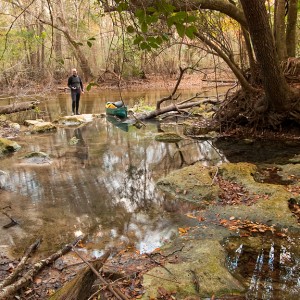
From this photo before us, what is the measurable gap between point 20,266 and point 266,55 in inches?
250

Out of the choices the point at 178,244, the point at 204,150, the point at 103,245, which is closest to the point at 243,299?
the point at 178,244

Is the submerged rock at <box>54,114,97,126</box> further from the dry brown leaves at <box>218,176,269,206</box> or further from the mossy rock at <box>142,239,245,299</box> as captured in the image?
the mossy rock at <box>142,239,245,299</box>

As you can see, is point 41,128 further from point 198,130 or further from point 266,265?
point 266,265

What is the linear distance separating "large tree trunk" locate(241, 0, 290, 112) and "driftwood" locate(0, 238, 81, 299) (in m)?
4.31

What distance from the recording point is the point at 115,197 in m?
6.45

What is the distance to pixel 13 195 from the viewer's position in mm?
6512

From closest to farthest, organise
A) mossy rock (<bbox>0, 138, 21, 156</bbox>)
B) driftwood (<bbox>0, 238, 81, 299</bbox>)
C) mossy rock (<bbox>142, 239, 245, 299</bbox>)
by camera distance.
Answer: driftwood (<bbox>0, 238, 81, 299</bbox>), mossy rock (<bbox>142, 239, 245, 299</bbox>), mossy rock (<bbox>0, 138, 21, 156</bbox>)

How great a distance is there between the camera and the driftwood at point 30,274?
321cm

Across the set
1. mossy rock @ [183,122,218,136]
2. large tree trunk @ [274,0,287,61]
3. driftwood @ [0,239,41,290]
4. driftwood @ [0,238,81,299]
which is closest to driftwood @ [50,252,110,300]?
driftwood @ [0,238,81,299]

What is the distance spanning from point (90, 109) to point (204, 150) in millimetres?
10685

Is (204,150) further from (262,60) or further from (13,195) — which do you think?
(13,195)

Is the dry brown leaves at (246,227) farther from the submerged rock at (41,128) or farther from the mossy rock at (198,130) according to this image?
the submerged rock at (41,128)

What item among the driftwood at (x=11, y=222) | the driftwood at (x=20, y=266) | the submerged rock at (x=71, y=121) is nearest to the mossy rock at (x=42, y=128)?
the submerged rock at (x=71, y=121)

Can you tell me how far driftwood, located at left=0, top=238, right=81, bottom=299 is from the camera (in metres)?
3.21
